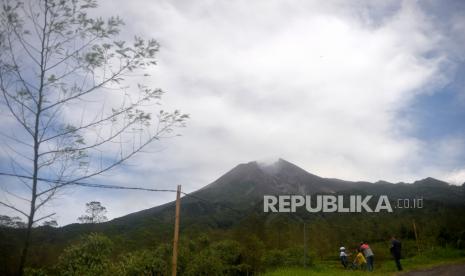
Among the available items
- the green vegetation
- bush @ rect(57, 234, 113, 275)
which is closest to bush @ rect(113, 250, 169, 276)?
the green vegetation

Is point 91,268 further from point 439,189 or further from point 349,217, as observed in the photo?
point 439,189

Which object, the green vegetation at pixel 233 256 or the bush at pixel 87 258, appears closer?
the green vegetation at pixel 233 256

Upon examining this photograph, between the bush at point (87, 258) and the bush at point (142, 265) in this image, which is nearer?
the bush at point (142, 265)

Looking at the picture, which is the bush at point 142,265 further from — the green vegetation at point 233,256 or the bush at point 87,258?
the bush at point 87,258

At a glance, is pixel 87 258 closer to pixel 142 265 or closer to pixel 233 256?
pixel 142 265

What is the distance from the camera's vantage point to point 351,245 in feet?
156

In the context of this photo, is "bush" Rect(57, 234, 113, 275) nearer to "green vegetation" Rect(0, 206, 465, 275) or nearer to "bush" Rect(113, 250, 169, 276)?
"green vegetation" Rect(0, 206, 465, 275)

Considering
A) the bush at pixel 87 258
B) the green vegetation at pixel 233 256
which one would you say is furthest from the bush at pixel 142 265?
the bush at pixel 87 258

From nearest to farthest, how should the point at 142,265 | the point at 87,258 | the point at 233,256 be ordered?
the point at 142,265 < the point at 233,256 < the point at 87,258

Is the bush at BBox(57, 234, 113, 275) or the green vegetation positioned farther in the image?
the bush at BBox(57, 234, 113, 275)

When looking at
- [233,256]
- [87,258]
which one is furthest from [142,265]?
[233,256]

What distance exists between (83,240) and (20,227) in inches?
993

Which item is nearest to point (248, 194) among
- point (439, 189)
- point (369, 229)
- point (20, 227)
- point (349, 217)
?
point (439, 189)

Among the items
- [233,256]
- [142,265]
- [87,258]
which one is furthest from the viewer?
[87,258]
